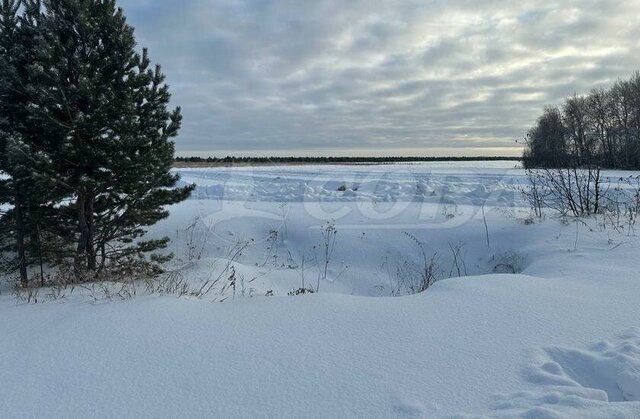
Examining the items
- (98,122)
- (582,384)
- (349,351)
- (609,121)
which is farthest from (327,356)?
(609,121)

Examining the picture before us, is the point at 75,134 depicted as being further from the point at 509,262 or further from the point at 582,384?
the point at 509,262

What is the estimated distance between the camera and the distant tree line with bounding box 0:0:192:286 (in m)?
5.66

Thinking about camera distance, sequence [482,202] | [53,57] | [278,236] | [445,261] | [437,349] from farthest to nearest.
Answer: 1. [482,202]
2. [278,236]
3. [445,261]
4. [53,57]
5. [437,349]

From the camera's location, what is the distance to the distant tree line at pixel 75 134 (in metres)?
5.66

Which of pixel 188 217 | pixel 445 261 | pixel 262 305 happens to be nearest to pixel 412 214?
pixel 445 261

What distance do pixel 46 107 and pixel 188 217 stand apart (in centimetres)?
450

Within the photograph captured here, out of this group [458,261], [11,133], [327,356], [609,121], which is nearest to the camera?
[327,356]

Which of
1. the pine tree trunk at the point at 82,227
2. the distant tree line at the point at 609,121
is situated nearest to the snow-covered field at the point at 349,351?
the pine tree trunk at the point at 82,227

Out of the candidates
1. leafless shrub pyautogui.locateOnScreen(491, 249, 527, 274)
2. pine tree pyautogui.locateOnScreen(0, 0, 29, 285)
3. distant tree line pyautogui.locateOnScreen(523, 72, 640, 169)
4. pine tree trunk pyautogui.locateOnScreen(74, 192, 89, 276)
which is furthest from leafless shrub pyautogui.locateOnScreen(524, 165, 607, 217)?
distant tree line pyautogui.locateOnScreen(523, 72, 640, 169)

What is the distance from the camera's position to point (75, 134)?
595cm

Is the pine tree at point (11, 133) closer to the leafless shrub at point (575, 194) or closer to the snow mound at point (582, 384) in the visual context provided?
the snow mound at point (582, 384)

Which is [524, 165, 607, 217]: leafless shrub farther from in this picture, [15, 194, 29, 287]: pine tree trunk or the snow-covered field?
[15, 194, 29, 287]: pine tree trunk

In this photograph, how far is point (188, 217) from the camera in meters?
9.84

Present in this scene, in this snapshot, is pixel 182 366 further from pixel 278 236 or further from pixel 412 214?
pixel 412 214
